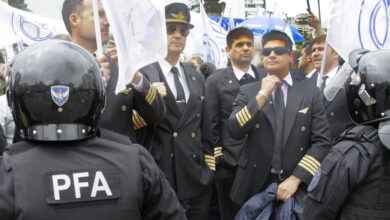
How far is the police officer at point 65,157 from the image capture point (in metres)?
1.70

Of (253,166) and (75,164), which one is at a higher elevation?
(75,164)

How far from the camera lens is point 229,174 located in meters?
4.80

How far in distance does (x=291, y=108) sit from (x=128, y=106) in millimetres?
1510

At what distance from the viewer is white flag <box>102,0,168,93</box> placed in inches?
111

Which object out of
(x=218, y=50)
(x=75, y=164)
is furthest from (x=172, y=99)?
(x=218, y=50)

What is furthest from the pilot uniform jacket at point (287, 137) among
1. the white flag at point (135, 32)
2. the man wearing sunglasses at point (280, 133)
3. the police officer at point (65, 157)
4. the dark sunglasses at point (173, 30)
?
the police officer at point (65, 157)

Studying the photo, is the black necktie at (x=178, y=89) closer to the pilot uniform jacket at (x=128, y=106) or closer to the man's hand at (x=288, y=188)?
the pilot uniform jacket at (x=128, y=106)

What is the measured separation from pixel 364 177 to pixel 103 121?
1.79 m

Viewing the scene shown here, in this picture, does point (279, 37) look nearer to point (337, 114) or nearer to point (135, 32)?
point (337, 114)

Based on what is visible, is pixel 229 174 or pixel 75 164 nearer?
pixel 75 164

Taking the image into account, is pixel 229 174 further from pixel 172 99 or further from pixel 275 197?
pixel 172 99

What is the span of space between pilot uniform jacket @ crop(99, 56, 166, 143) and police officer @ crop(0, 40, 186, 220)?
123 cm

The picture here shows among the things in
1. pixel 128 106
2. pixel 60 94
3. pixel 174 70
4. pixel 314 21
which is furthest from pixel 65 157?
pixel 314 21

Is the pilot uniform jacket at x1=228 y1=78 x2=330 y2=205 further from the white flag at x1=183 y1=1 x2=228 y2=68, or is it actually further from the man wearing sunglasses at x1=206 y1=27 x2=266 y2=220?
the white flag at x1=183 y1=1 x2=228 y2=68
